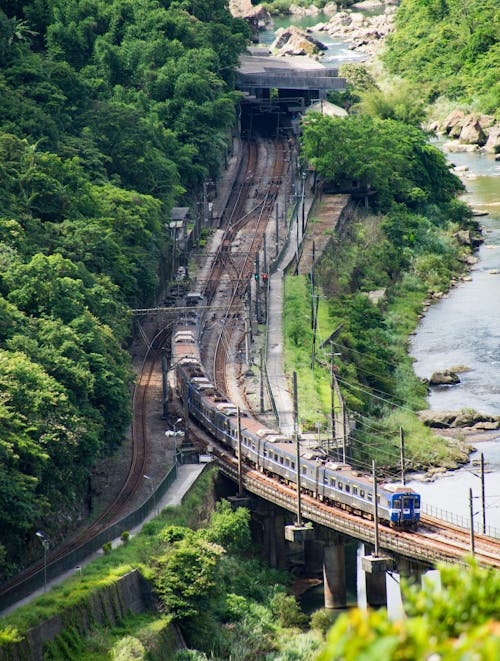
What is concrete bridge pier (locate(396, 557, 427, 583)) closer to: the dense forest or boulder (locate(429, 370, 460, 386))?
the dense forest

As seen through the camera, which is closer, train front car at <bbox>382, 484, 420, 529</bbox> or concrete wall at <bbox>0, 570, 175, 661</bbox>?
concrete wall at <bbox>0, 570, 175, 661</bbox>

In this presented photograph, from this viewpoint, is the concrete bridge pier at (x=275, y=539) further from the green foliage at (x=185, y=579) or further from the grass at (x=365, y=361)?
the green foliage at (x=185, y=579)

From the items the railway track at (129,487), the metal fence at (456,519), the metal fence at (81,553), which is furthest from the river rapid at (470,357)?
the railway track at (129,487)

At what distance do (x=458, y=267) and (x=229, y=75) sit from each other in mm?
46166

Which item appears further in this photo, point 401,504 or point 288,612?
point 288,612

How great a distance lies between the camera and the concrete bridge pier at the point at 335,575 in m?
78.9

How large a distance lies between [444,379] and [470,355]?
7.34 metres

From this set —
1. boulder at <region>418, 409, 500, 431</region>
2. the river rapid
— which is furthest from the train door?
boulder at <region>418, 409, 500, 431</region>

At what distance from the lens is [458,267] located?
15050 centimetres

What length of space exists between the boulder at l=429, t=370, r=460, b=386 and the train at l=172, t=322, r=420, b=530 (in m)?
23.0

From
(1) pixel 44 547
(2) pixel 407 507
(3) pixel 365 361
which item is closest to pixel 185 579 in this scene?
(1) pixel 44 547

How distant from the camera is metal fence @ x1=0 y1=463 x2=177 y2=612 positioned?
64.8 m

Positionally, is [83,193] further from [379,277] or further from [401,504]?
[401,504]

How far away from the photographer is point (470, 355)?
12262cm
